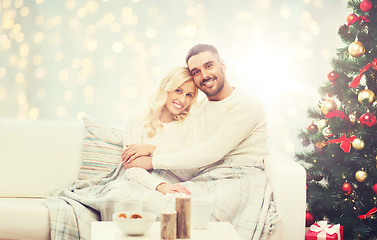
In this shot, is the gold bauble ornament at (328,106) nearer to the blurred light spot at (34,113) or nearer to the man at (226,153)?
the man at (226,153)

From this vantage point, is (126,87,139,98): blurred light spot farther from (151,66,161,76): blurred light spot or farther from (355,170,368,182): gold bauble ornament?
(355,170,368,182): gold bauble ornament

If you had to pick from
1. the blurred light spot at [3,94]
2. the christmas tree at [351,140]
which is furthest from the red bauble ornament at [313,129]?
the blurred light spot at [3,94]

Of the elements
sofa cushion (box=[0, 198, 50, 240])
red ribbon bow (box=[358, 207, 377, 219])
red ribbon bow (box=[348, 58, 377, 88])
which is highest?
red ribbon bow (box=[348, 58, 377, 88])

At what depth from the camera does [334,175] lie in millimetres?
2850

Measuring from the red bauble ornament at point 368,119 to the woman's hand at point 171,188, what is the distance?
1118mm

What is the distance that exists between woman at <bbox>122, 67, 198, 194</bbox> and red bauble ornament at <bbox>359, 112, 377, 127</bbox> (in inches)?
37.8

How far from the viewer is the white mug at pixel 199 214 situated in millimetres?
1681

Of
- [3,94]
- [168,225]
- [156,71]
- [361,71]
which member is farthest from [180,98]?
[3,94]

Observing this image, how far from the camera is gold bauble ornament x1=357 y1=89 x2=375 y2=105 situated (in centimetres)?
271

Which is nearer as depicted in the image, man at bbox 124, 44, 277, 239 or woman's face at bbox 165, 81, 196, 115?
man at bbox 124, 44, 277, 239

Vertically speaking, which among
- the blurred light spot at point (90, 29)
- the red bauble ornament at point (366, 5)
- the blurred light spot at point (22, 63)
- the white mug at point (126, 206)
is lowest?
the white mug at point (126, 206)

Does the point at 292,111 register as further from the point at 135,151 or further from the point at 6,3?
the point at 6,3

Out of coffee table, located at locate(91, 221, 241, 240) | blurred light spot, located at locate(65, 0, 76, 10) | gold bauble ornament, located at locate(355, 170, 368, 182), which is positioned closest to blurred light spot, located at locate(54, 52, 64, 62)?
blurred light spot, located at locate(65, 0, 76, 10)

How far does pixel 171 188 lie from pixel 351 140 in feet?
3.79
